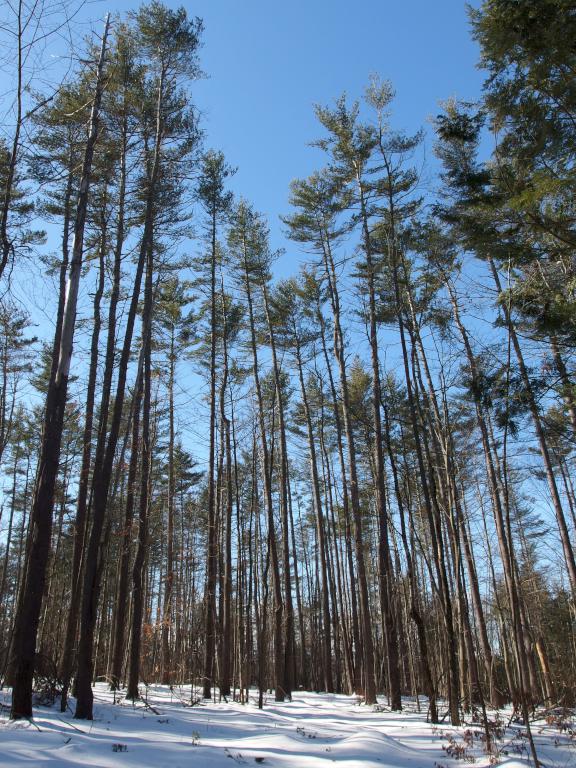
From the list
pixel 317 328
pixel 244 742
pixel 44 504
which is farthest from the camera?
pixel 317 328

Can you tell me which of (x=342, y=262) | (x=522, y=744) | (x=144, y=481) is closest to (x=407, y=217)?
(x=342, y=262)

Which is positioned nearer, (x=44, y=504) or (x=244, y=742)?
(x=244, y=742)

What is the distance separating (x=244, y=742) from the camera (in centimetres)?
575

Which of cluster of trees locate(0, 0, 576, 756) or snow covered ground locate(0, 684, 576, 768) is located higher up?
cluster of trees locate(0, 0, 576, 756)

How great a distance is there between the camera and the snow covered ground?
4.38 metres

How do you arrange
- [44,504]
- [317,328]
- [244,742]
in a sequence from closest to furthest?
1. [244,742]
2. [44,504]
3. [317,328]

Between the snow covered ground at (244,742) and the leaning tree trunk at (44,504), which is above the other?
the leaning tree trunk at (44,504)

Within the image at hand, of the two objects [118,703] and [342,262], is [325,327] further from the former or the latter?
[118,703]

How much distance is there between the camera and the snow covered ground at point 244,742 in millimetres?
4383

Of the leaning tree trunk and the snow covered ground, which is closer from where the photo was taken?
the snow covered ground

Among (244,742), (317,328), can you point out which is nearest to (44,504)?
(244,742)

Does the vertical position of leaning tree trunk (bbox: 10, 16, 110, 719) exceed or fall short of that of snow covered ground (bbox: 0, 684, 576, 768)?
it exceeds it

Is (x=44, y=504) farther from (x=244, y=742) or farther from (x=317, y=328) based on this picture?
(x=317, y=328)

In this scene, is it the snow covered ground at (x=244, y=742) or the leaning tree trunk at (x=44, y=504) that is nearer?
the snow covered ground at (x=244, y=742)
